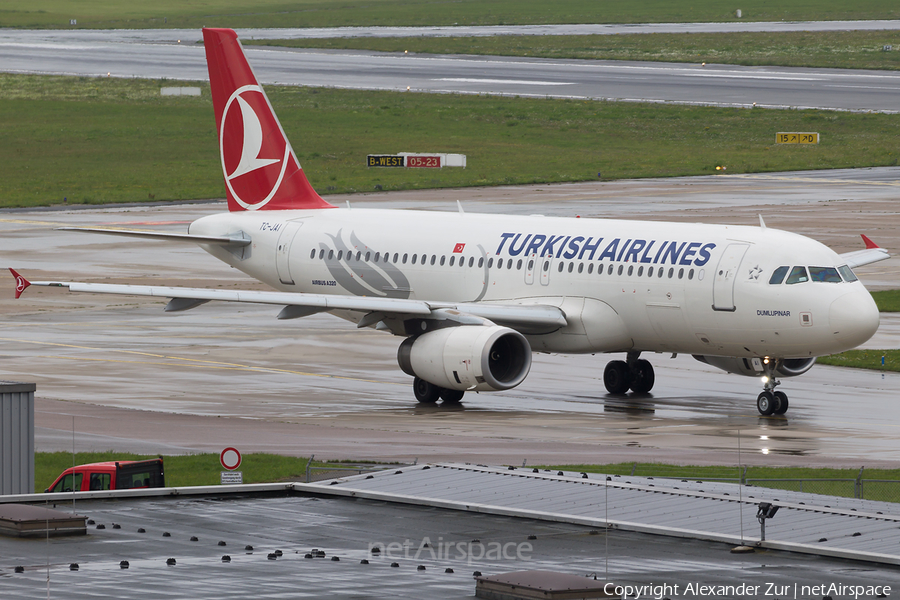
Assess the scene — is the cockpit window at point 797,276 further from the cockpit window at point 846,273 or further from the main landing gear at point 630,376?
the main landing gear at point 630,376

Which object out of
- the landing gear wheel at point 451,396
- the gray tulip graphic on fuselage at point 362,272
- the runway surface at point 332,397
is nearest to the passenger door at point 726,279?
the runway surface at point 332,397

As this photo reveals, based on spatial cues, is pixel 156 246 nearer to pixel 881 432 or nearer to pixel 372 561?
pixel 881 432

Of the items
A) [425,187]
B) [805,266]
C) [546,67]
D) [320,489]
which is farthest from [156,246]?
[546,67]

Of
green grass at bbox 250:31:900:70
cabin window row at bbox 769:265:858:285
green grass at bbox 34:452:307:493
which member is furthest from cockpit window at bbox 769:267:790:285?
green grass at bbox 250:31:900:70

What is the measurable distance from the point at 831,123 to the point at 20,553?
115m

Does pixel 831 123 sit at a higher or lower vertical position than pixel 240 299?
higher

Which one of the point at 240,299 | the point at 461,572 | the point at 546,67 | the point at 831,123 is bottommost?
the point at 461,572

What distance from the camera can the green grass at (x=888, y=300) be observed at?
58094 mm

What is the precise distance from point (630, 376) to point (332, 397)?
837 centimetres

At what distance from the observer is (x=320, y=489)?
25766 mm

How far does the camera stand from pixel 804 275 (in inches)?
1561

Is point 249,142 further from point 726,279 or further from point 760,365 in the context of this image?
point 760,365

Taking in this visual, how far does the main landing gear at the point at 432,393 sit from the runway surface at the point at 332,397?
430 millimetres

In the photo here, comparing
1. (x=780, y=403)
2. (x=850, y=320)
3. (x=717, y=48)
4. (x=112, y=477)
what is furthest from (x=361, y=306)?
(x=717, y=48)
